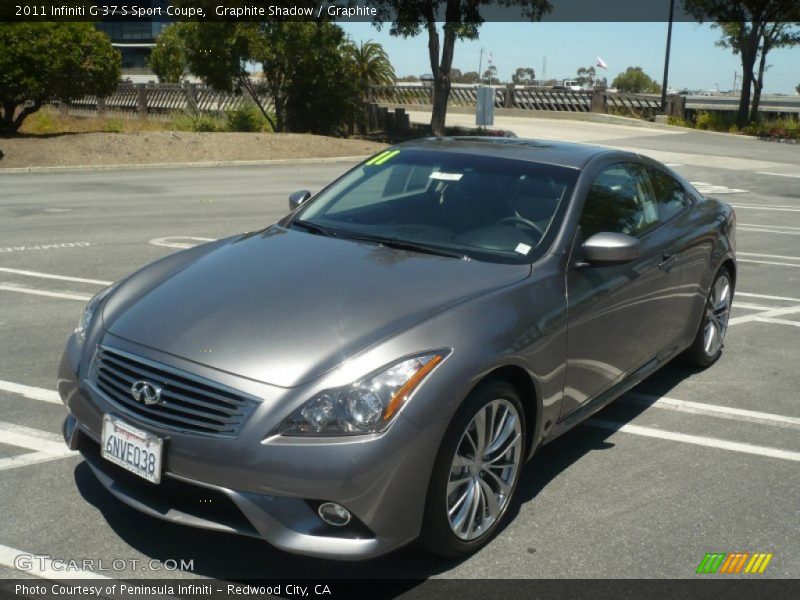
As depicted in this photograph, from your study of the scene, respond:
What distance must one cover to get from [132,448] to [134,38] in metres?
89.5

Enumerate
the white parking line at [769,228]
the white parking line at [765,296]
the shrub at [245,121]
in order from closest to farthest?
1. the white parking line at [765,296]
2. the white parking line at [769,228]
3. the shrub at [245,121]

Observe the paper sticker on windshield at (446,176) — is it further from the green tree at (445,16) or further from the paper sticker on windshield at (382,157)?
the green tree at (445,16)

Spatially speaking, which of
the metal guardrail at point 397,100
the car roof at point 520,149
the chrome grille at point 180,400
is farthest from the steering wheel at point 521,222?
the metal guardrail at point 397,100

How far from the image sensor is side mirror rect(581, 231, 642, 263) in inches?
181

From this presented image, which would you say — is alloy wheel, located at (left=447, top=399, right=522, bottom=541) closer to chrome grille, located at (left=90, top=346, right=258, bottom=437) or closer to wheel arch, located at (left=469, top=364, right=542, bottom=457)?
wheel arch, located at (left=469, top=364, right=542, bottom=457)

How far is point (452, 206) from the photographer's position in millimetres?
5008

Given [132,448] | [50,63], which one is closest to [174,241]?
[132,448]

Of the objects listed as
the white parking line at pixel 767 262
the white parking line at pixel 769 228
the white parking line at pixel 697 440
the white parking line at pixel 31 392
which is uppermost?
the white parking line at pixel 769 228

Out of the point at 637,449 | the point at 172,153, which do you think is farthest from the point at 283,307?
the point at 172,153

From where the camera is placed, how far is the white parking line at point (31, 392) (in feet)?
18.2

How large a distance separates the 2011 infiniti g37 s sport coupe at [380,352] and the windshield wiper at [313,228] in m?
0.02

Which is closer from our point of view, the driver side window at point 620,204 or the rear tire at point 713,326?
the driver side window at point 620,204

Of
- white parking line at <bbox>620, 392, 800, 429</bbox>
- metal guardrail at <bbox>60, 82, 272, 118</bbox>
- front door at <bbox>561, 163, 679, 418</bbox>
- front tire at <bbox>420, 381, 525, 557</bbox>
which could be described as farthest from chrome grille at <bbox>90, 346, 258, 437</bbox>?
metal guardrail at <bbox>60, 82, 272, 118</bbox>

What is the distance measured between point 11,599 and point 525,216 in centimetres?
295
